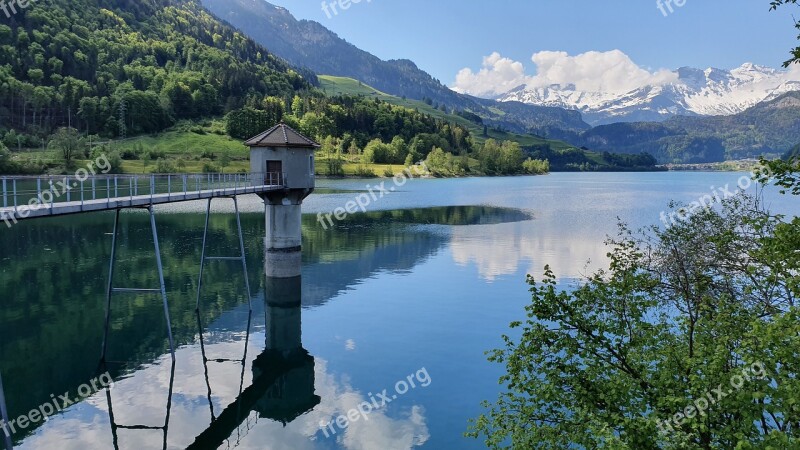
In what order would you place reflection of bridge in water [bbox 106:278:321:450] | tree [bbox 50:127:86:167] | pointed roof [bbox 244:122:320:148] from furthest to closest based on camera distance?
tree [bbox 50:127:86:167]
pointed roof [bbox 244:122:320:148]
reflection of bridge in water [bbox 106:278:321:450]

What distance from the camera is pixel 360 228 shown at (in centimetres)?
8850

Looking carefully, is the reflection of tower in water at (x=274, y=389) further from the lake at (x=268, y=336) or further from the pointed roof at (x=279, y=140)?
the pointed roof at (x=279, y=140)

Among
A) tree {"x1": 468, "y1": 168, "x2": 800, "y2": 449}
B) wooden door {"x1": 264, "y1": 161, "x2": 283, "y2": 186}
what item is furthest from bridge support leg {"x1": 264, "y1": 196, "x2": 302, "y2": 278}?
tree {"x1": 468, "y1": 168, "x2": 800, "y2": 449}

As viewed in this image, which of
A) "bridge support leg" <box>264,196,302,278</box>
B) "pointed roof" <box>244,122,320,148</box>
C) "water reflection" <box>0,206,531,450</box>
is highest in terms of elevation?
"pointed roof" <box>244,122,320,148</box>

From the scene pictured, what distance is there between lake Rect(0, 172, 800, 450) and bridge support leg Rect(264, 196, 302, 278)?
4.88ft

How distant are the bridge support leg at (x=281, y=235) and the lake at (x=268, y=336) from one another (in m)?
1.49

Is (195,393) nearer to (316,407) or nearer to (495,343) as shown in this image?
(316,407)

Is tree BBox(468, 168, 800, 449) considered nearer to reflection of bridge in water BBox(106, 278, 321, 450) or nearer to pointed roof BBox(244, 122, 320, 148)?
reflection of bridge in water BBox(106, 278, 321, 450)

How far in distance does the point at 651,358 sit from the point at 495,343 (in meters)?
23.1

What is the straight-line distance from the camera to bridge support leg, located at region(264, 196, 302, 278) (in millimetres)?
48656

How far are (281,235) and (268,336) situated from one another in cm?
1183

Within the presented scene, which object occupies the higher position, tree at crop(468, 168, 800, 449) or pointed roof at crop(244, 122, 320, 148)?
pointed roof at crop(244, 122, 320, 148)

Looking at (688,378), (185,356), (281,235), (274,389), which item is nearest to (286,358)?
(274,389)

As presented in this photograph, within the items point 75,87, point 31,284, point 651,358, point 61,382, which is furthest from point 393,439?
point 75,87
